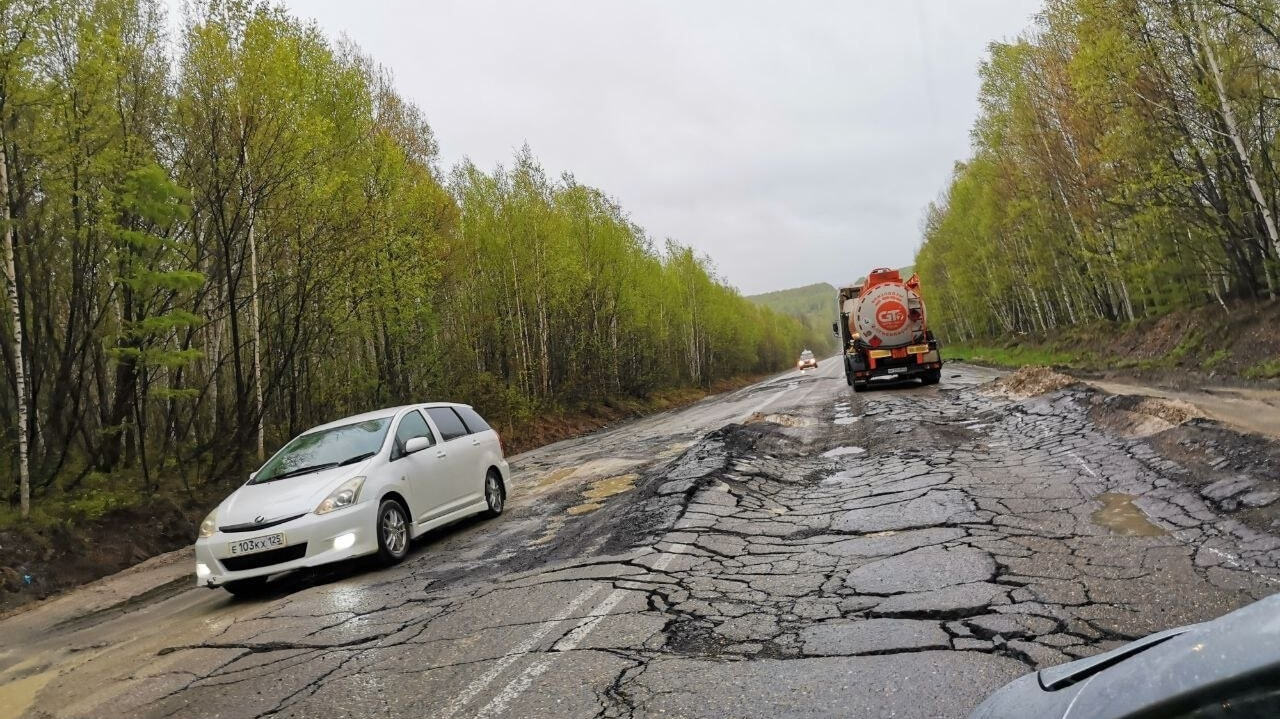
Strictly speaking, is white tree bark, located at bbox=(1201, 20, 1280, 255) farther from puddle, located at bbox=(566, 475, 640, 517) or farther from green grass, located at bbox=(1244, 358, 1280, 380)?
puddle, located at bbox=(566, 475, 640, 517)

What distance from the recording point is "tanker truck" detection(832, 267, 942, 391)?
71.4ft

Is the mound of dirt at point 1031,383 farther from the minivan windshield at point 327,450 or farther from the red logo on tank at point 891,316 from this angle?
the minivan windshield at point 327,450

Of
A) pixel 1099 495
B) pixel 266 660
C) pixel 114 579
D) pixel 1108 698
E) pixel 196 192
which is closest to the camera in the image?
pixel 1108 698

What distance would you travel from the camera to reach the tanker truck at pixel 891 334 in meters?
21.8

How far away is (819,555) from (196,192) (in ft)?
48.1

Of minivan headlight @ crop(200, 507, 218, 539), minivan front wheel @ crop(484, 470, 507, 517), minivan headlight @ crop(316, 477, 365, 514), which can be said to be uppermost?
minivan headlight @ crop(316, 477, 365, 514)

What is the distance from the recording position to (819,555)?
240 inches

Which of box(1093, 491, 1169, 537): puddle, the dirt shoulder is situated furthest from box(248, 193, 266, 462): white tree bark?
the dirt shoulder

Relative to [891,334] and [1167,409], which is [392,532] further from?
[891,334]

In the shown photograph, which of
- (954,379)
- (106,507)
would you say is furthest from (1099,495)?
(954,379)

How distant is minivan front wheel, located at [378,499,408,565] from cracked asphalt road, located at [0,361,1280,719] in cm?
23

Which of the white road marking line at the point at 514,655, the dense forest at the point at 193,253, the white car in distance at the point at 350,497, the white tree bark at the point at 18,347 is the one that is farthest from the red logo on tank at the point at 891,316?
the white tree bark at the point at 18,347

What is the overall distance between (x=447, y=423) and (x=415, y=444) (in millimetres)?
1333

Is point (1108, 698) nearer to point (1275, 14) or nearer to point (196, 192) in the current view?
point (196, 192)
